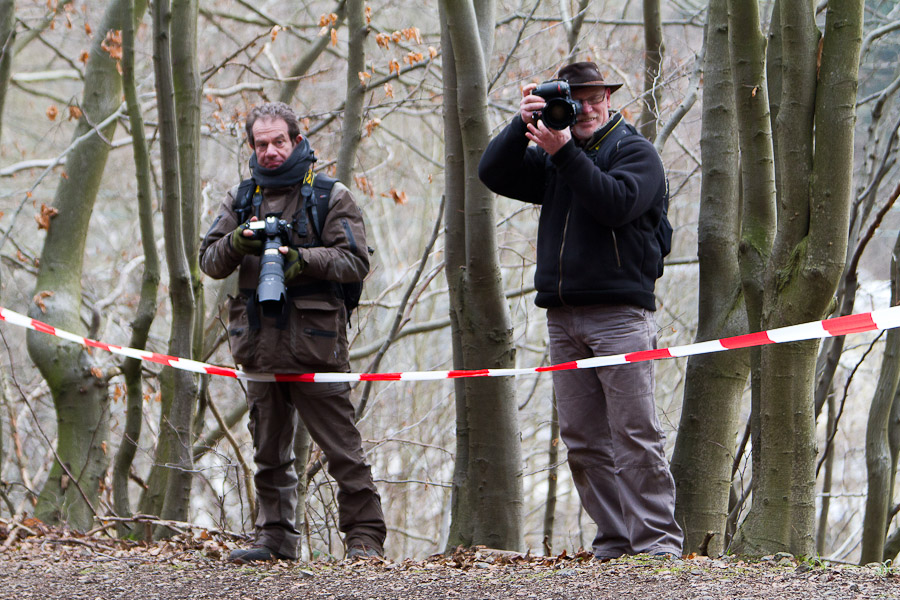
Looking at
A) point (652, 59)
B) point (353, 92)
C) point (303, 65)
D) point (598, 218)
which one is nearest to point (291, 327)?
point (598, 218)

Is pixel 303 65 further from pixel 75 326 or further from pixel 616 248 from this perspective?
pixel 616 248

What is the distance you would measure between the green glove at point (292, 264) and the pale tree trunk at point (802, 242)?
76.9 inches

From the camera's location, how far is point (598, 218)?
12.1 ft

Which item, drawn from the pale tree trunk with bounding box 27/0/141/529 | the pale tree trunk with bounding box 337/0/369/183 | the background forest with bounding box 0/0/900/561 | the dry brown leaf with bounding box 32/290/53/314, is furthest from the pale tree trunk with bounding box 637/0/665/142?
the dry brown leaf with bounding box 32/290/53/314

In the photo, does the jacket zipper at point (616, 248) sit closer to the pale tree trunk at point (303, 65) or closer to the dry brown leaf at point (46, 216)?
the dry brown leaf at point (46, 216)

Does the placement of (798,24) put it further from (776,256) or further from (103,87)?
(103,87)

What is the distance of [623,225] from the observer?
3781 millimetres

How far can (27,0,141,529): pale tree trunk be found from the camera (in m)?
6.64

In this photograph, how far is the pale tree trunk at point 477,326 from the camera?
4543 millimetres

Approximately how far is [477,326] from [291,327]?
96cm

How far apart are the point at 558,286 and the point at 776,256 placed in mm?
850

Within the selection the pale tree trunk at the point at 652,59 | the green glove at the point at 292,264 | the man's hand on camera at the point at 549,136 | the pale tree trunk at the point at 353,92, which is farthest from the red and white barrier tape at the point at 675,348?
the pale tree trunk at the point at 652,59

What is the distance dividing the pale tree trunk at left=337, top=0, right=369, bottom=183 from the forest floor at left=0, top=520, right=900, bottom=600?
2524 millimetres

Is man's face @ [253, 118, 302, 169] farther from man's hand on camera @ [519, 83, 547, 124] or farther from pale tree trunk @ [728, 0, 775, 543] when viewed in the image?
pale tree trunk @ [728, 0, 775, 543]
